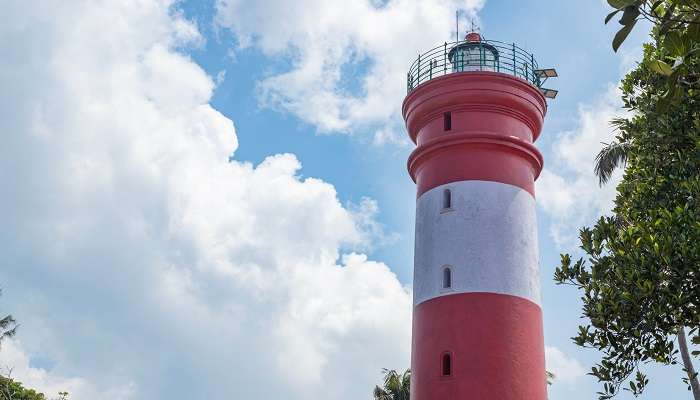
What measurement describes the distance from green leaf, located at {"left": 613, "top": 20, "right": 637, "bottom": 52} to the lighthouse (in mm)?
14738

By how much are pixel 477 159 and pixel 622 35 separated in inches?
631

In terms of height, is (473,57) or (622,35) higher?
(473,57)

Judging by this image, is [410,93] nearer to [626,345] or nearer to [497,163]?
[497,163]

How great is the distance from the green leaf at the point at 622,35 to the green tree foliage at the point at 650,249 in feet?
17.8

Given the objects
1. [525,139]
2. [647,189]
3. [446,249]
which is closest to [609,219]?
[647,189]

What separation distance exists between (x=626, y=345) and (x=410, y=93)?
12686mm

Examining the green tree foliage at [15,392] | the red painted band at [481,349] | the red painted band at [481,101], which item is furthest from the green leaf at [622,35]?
the green tree foliage at [15,392]

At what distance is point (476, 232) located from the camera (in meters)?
19.3

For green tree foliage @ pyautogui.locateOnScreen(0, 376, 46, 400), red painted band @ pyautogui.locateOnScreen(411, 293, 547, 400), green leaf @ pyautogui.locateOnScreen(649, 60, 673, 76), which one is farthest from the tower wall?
green tree foliage @ pyautogui.locateOnScreen(0, 376, 46, 400)

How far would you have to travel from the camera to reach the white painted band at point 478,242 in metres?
18.9

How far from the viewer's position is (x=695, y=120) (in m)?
10.3

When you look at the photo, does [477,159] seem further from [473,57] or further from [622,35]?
[622,35]

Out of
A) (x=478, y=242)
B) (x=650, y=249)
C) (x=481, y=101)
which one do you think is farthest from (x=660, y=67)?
(x=481, y=101)

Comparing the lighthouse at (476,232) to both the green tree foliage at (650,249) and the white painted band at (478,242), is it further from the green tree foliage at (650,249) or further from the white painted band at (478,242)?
the green tree foliage at (650,249)
